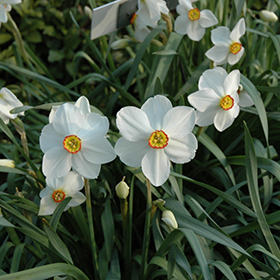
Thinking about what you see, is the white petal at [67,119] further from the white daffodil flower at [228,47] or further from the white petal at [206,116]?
the white daffodil flower at [228,47]

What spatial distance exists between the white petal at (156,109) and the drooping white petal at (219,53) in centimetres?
56

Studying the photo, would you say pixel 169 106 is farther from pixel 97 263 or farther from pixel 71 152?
Result: pixel 97 263

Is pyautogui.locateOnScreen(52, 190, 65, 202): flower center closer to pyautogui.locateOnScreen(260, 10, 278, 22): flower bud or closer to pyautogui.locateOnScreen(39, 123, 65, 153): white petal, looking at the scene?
pyautogui.locateOnScreen(39, 123, 65, 153): white petal

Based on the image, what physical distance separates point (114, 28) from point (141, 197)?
78cm

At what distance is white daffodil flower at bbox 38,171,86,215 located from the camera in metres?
1.02

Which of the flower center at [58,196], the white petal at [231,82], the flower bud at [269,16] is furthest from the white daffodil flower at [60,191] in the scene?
the flower bud at [269,16]

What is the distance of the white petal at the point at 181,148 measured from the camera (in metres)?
0.89

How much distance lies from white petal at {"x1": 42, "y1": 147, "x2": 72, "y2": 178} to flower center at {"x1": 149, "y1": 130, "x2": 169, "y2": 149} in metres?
0.22

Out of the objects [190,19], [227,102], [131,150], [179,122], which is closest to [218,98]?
[227,102]

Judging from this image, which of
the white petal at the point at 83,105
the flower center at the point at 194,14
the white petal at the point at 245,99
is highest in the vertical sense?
the white petal at the point at 83,105

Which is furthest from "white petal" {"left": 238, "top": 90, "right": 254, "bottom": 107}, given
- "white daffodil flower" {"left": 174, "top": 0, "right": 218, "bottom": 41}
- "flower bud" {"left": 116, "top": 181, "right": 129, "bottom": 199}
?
"flower bud" {"left": 116, "top": 181, "right": 129, "bottom": 199}

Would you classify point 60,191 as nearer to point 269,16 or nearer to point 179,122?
point 179,122

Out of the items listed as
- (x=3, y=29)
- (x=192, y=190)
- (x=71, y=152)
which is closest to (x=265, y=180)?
(x=192, y=190)

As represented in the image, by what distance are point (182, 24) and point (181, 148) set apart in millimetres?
809
